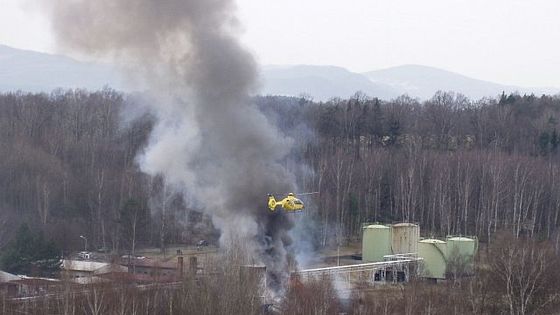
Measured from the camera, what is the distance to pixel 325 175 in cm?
5469

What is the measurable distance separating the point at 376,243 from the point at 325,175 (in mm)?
9633

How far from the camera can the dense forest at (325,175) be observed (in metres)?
48.9

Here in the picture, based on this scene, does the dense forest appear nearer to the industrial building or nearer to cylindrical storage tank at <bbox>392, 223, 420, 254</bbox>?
the industrial building

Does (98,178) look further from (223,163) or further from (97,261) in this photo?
(223,163)

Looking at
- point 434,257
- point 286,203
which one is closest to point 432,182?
point 434,257

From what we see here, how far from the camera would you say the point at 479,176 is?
180 feet

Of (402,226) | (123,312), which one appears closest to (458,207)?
(402,226)

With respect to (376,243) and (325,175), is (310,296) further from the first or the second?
(325,175)

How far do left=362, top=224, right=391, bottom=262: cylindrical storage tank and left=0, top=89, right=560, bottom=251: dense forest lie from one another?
3.07 metres

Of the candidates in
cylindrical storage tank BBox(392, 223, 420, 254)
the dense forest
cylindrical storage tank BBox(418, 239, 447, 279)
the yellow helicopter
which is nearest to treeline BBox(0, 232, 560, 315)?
the yellow helicopter

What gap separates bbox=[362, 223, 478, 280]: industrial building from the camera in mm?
42031

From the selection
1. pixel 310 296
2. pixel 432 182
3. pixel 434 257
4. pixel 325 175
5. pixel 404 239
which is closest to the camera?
pixel 310 296

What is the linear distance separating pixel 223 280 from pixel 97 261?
624 inches

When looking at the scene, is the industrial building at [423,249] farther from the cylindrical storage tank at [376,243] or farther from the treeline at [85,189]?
the treeline at [85,189]
